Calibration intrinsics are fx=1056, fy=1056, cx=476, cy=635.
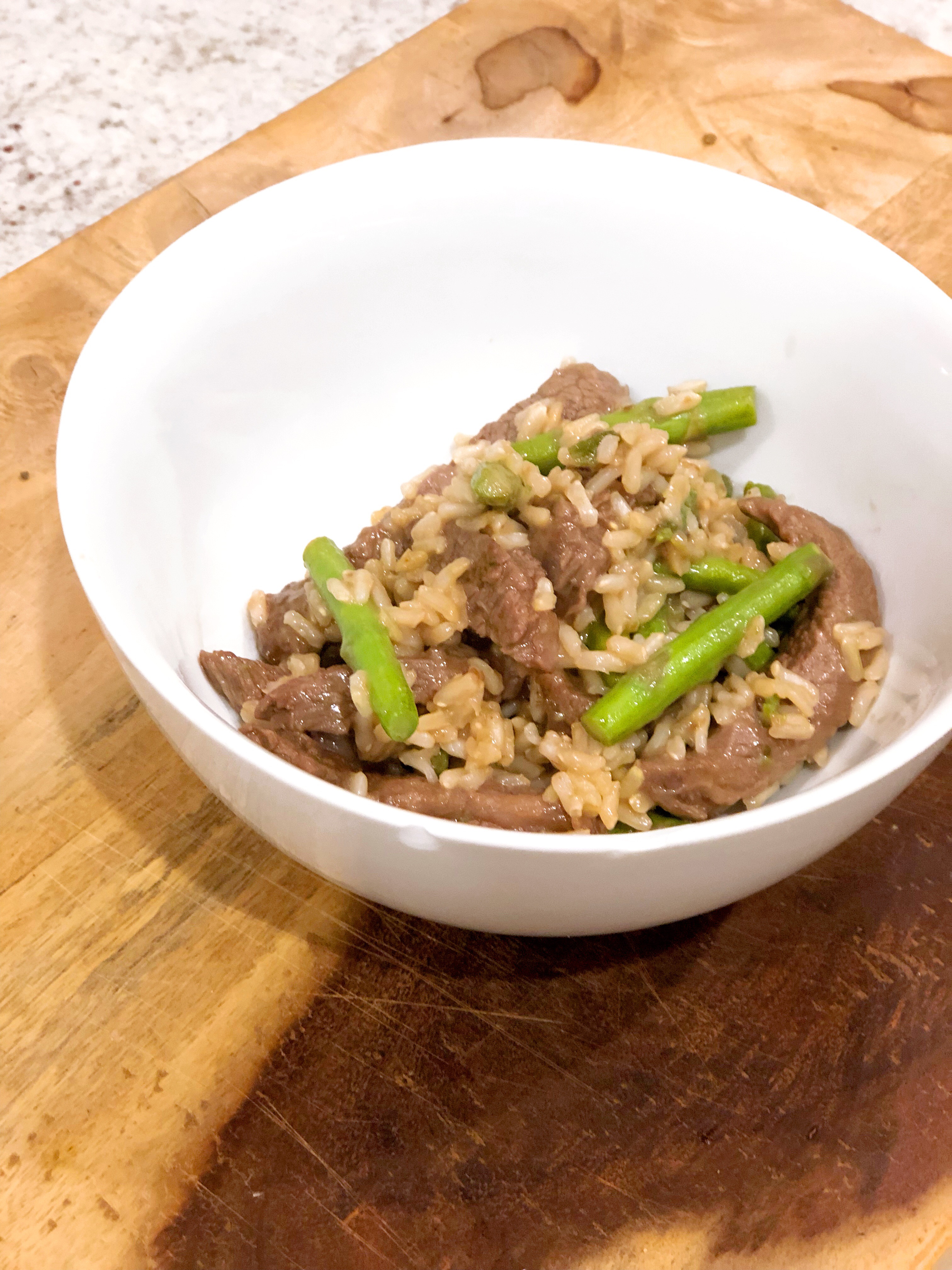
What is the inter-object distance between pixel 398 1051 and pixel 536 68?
2874 mm

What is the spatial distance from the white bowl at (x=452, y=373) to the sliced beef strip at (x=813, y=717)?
0.25 ft

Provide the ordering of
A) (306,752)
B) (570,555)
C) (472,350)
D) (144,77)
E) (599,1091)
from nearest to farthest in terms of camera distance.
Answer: (599,1091) < (306,752) < (570,555) < (472,350) < (144,77)

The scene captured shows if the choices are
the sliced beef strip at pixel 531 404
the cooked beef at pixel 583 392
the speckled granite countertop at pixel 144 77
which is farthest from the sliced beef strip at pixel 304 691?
the speckled granite countertop at pixel 144 77

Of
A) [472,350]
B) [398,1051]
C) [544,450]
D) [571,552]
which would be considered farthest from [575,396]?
[398,1051]

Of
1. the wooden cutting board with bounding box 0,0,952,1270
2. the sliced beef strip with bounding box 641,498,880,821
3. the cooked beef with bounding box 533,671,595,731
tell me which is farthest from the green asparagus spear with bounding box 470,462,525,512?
the wooden cutting board with bounding box 0,0,952,1270

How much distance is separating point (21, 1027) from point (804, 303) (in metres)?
2.09

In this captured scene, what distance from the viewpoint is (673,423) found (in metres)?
2.30

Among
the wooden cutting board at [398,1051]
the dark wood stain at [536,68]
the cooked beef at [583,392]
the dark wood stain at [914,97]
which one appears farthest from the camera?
the dark wood stain at [536,68]

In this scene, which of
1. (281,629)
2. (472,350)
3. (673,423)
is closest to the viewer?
(281,629)

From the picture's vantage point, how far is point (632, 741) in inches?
76.0

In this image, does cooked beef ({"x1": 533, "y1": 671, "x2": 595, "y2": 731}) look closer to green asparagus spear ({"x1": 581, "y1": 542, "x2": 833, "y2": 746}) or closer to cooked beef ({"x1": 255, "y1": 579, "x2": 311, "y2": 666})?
green asparagus spear ({"x1": 581, "y1": 542, "x2": 833, "y2": 746})

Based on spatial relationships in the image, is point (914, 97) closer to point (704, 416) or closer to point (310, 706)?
point (704, 416)

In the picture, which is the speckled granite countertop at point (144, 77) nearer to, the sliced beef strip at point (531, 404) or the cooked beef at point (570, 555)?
the sliced beef strip at point (531, 404)

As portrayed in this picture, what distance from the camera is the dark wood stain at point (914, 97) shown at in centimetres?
310
